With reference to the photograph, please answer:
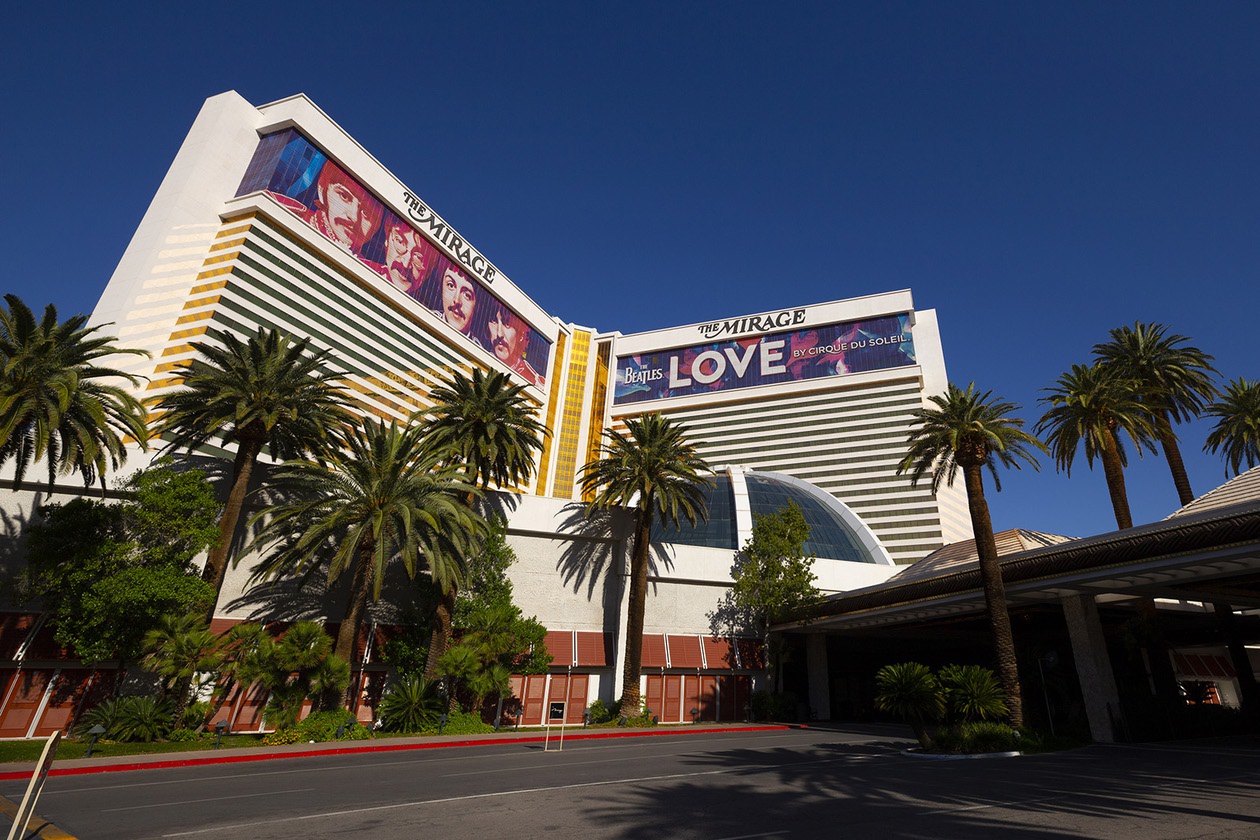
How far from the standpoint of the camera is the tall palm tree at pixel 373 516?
96.4ft

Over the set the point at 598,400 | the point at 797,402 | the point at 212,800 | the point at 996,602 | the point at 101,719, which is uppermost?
the point at 598,400

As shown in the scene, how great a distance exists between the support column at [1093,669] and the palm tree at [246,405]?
117 ft

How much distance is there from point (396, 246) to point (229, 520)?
61781mm

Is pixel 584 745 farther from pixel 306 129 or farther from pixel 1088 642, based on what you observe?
pixel 306 129

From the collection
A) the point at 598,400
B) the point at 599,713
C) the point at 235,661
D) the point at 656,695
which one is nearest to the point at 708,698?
the point at 656,695

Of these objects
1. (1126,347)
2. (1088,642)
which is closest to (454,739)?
(1088,642)

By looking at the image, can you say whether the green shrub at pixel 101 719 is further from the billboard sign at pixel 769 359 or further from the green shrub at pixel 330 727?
the billboard sign at pixel 769 359

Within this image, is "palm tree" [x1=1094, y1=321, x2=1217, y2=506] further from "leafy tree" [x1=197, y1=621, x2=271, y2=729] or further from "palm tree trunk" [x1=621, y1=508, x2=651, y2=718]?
"leafy tree" [x1=197, y1=621, x2=271, y2=729]

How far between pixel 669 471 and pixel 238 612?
23.9 metres

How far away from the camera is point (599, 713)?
123 feet

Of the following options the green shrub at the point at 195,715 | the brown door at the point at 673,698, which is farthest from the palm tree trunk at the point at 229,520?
the brown door at the point at 673,698

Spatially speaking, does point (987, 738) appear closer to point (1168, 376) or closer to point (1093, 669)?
point (1093, 669)

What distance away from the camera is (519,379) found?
104 meters

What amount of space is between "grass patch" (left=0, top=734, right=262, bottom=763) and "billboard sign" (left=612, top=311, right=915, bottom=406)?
314 feet
